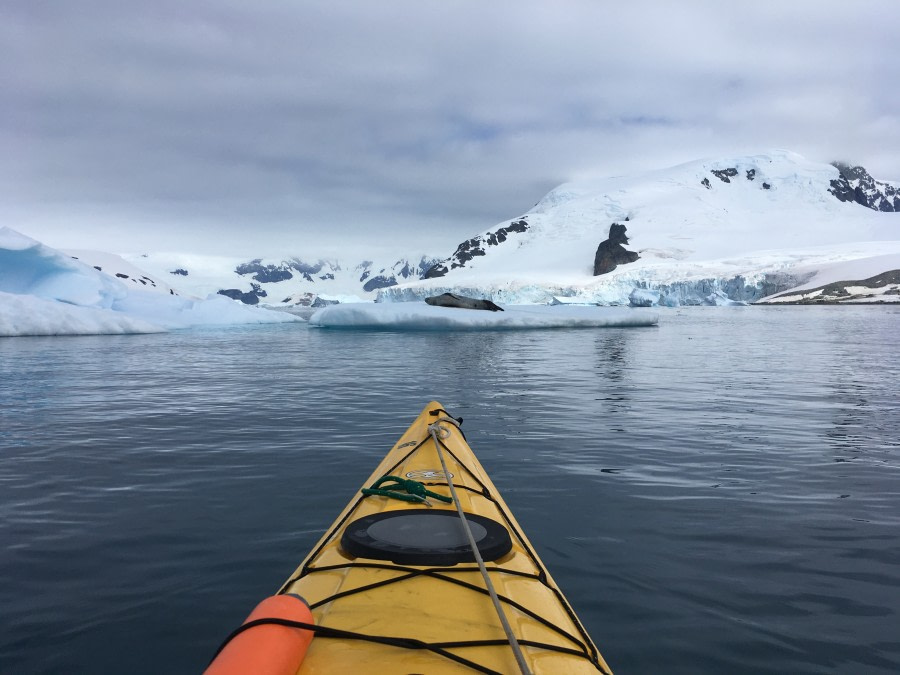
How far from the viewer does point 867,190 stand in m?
163

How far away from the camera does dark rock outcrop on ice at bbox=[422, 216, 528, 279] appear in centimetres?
15462

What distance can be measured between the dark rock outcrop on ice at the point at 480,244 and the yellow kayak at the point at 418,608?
151481 mm

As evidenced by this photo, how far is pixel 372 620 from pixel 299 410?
7.31m

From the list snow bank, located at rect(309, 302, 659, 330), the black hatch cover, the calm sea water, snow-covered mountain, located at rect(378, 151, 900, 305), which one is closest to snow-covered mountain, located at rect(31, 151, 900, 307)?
snow-covered mountain, located at rect(378, 151, 900, 305)

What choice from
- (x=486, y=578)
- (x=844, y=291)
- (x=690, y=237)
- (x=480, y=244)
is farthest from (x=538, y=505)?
(x=480, y=244)

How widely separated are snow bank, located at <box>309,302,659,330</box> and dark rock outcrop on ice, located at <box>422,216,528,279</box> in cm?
12364

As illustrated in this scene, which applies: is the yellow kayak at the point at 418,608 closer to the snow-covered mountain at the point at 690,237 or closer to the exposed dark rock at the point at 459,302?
the exposed dark rock at the point at 459,302

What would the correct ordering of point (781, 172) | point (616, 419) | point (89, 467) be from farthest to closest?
1. point (781, 172)
2. point (616, 419)
3. point (89, 467)

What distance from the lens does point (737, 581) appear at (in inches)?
137

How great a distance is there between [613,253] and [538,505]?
406 feet

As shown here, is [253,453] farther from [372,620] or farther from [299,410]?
[372,620]

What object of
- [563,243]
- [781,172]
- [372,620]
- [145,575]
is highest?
[781,172]

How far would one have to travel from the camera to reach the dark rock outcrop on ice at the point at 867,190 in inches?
6038

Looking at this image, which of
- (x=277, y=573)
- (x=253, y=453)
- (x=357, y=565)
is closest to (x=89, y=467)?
(x=253, y=453)
